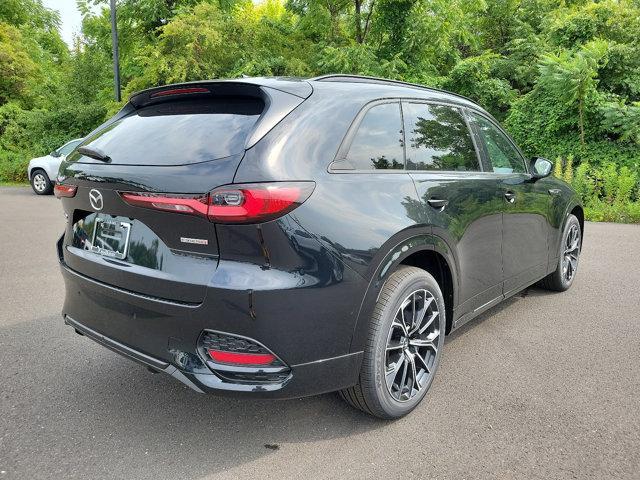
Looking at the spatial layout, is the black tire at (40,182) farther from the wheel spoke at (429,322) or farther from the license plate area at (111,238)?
the wheel spoke at (429,322)

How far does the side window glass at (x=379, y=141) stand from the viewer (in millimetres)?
2592

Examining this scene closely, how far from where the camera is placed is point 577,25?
1504 cm

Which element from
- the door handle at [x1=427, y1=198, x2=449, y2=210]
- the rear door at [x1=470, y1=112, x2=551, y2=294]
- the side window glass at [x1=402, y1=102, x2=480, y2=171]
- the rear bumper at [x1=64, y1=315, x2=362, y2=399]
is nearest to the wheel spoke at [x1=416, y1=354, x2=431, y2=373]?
Answer: the rear bumper at [x1=64, y1=315, x2=362, y2=399]

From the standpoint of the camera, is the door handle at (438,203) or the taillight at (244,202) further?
the door handle at (438,203)

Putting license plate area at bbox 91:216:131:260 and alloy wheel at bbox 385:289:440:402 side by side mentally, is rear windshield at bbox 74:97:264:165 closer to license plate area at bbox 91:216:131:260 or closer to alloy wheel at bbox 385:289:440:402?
license plate area at bbox 91:216:131:260

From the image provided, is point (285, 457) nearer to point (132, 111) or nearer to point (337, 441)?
point (337, 441)

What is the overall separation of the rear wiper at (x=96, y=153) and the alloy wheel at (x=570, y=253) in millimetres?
4174

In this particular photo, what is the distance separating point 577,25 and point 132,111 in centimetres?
1585

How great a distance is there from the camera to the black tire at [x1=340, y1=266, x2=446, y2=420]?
2508mm

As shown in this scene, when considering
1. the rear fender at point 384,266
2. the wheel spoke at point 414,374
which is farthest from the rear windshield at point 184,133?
the wheel spoke at point 414,374

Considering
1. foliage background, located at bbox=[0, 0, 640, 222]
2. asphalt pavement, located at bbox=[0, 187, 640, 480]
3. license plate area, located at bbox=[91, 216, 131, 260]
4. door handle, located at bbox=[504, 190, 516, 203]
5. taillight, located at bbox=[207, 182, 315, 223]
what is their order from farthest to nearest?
1. foliage background, located at bbox=[0, 0, 640, 222]
2. door handle, located at bbox=[504, 190, 516, 203]
3. license plate area, located at bbox=[91, 216, 131, 260]
4. asphalt pavement, located at bbox=[0, 187, 640, 480]
5. taillight, located at bbox=[207, 182, 315, 223]

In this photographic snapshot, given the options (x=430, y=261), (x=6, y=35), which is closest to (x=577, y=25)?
(x=430, y=261)

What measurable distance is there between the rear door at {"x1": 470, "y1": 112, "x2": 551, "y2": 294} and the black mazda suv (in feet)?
2.03

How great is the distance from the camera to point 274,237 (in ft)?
7.04
